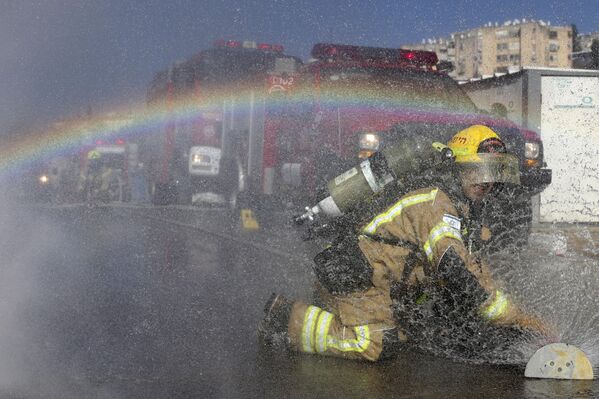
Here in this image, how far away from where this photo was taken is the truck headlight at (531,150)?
7.57 m

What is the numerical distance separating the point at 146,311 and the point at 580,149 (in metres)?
9.43

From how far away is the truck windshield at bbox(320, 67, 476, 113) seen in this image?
826 centimetres

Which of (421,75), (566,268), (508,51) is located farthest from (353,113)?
(508,51)

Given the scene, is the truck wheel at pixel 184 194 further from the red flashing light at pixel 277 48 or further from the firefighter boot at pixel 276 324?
the firefighter boot at pixel 276 324

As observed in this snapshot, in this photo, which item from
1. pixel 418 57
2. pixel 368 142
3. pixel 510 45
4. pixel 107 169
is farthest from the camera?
pixel 510 45

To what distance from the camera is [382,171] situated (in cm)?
423

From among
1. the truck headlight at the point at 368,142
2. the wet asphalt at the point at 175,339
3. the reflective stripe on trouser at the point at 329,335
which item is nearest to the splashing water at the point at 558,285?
the wet asphalt at the point at 175,339

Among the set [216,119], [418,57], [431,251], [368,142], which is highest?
[418,57]

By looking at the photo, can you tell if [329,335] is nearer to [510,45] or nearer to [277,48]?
[277,48]

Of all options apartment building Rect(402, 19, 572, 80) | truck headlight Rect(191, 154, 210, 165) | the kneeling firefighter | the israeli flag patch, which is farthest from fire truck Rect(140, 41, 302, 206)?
apartment building Rect(402, 19, 572, 80)

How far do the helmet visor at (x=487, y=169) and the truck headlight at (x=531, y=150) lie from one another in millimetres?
3813

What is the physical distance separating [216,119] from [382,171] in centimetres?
1165

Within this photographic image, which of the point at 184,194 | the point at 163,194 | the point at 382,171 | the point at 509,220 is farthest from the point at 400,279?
the point at 163,194

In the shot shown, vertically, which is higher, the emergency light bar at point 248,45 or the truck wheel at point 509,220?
the emergency light bar at point 248,45
